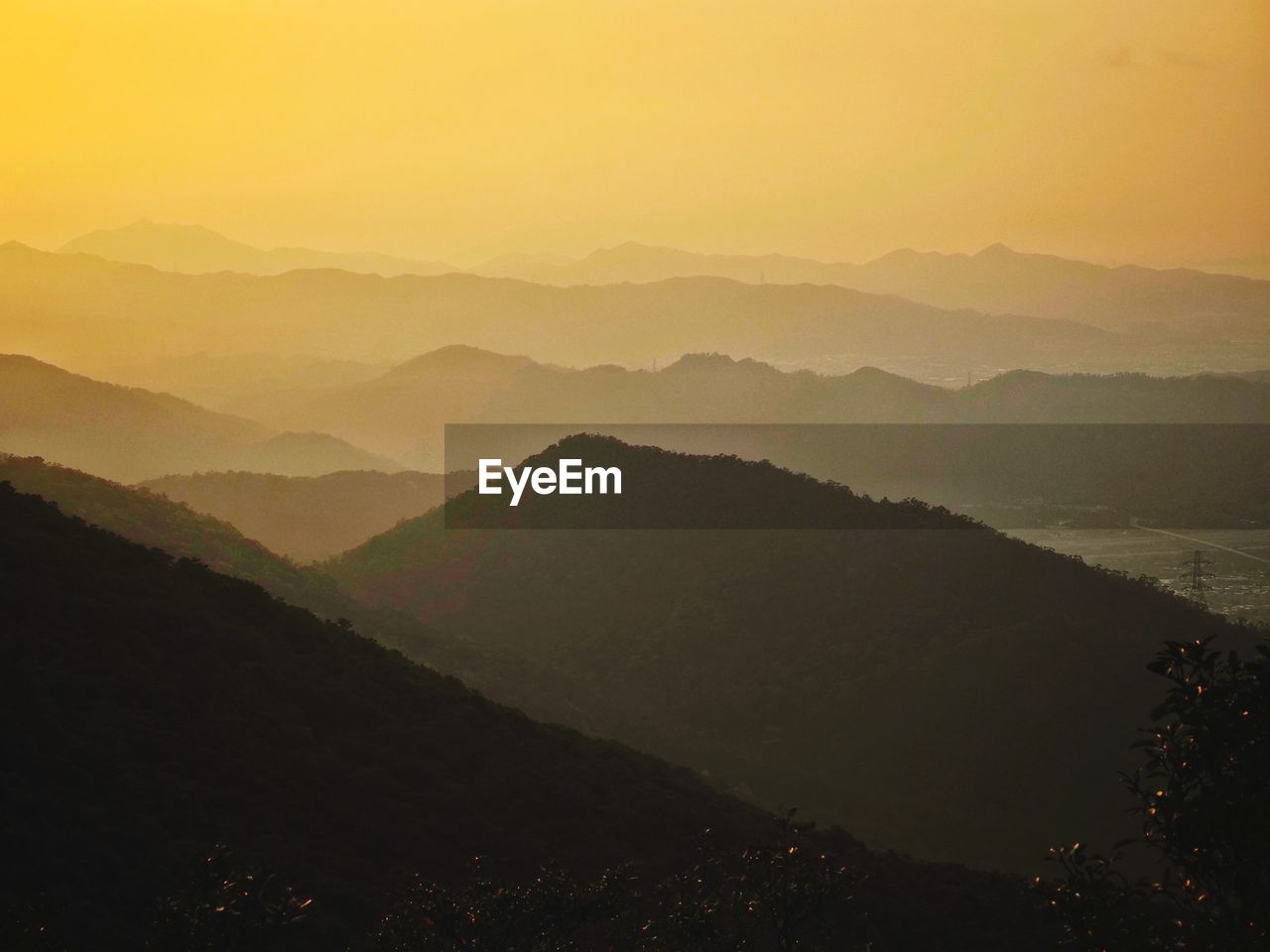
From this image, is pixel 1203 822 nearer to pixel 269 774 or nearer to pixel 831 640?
pixel 269 774

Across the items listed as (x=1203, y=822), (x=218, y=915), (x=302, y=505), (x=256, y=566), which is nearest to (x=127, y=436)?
(x=302, y=505)

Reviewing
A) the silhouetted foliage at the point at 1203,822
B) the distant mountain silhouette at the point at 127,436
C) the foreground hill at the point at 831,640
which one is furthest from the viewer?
the distant mountain silhouette at the point at 127,436

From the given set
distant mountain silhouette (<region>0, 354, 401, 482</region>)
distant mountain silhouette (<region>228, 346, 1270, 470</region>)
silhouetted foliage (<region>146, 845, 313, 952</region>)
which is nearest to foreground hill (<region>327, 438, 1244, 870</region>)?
silhouetted foliage (<region>146, 845, 313, 952</region>)

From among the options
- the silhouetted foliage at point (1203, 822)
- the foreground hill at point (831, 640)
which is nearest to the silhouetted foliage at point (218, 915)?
the silhouetted foliage at point (1203, 822)

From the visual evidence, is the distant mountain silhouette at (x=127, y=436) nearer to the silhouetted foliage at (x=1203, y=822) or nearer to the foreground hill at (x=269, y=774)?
the foreground hill at (x=269, y=774)

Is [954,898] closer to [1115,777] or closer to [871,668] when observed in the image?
[1115,777]

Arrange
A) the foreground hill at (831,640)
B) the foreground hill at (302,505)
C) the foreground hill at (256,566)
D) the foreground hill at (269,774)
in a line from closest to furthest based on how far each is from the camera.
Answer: the foreground hill at (269,774), the foreground hill at (831,640), the foreground hill at (256,566), the foreground hill at (302,505)
